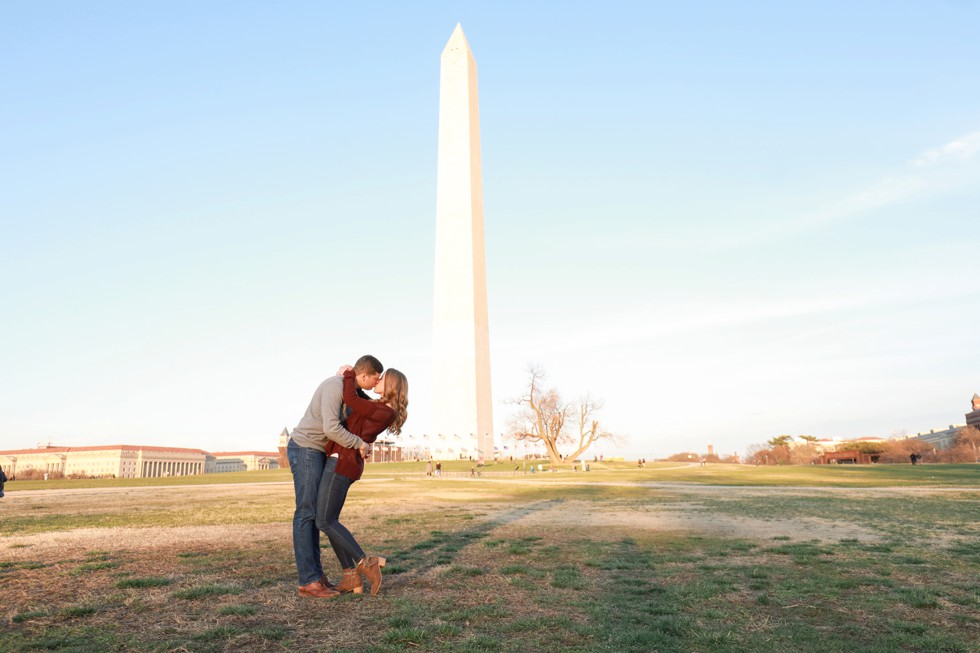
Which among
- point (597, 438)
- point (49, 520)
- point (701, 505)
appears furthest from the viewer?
point (597, 438)

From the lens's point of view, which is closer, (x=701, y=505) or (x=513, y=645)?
(x=513, y=645)

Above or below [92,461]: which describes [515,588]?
below

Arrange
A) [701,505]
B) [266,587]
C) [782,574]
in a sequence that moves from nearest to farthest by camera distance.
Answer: [266,587] → [782,574] → [701,505]

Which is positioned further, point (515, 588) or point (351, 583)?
point (515, 588)

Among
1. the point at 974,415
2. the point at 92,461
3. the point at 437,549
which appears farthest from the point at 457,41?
the point at 92,461

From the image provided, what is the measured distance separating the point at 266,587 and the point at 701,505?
1391cm

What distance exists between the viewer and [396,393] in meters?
5.95

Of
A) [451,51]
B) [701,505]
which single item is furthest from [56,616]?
[451,51]

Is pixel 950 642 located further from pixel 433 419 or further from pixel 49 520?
pixel 433 419

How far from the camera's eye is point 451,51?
214 feet

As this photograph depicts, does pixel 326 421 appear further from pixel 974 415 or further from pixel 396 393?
pixel 974 415

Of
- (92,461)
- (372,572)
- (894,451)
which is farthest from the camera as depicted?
(92,461)

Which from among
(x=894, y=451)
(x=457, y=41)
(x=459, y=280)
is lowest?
(x=894, y=451)

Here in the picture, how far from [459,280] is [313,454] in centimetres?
5737
